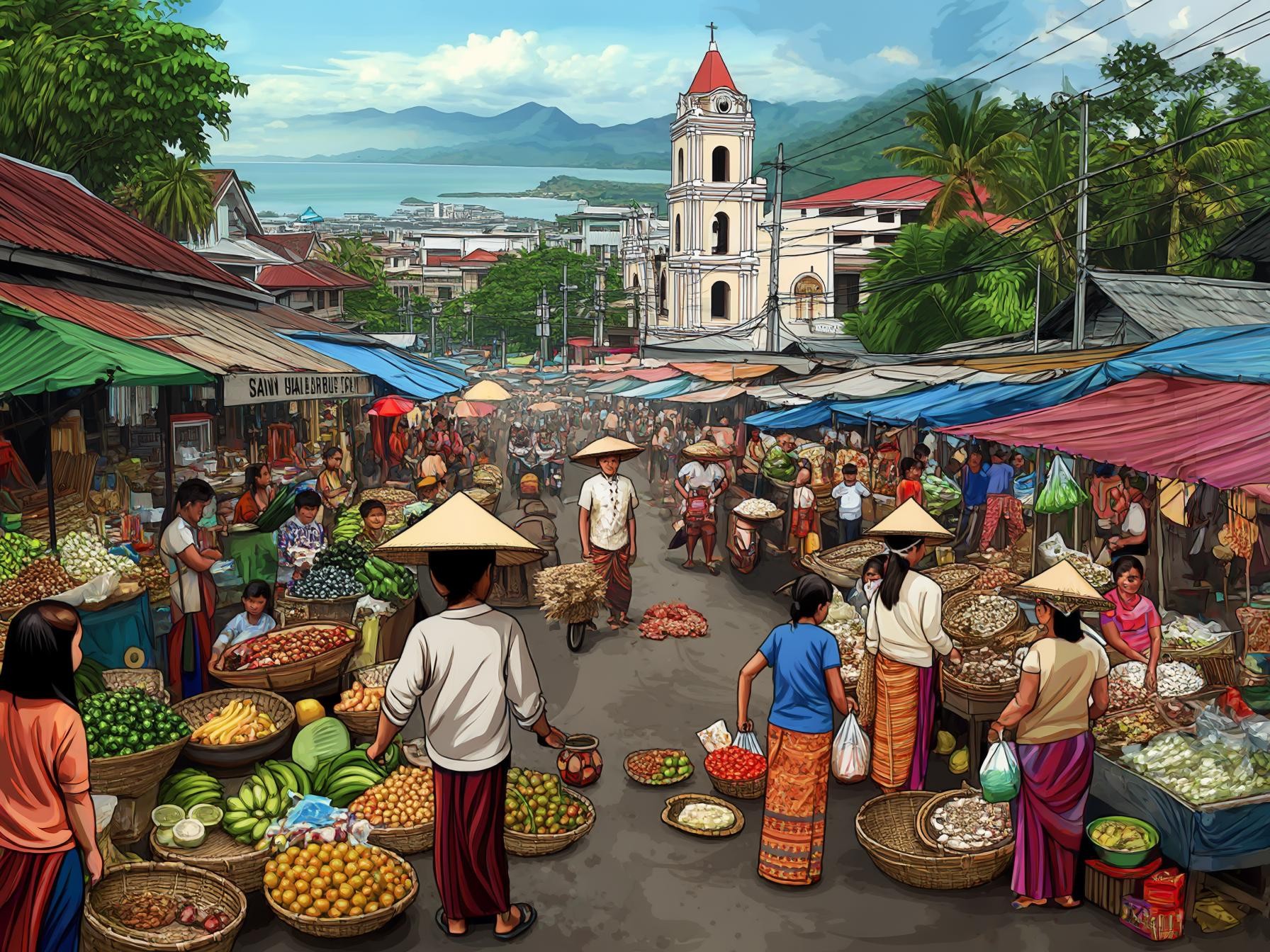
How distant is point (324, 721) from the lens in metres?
7.37

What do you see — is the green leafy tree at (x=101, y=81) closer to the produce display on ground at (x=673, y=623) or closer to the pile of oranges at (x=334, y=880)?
the produce display on ground at (x=673, y=623)

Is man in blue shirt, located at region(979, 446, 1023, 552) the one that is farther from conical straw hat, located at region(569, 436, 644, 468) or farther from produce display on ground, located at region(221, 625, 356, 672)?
produce display on ground, located at region(221, 625, 356, 672)

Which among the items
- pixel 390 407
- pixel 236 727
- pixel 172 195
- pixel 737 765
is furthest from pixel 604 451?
pixel 172 195

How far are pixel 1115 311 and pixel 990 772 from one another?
50.4ft

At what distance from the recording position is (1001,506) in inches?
601

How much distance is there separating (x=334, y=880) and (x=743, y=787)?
2972 millimetres

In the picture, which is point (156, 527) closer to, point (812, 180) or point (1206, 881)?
point (1206, 881)

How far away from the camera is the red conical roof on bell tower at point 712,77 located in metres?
68.6

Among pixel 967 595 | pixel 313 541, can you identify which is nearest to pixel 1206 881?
pixel 967 595

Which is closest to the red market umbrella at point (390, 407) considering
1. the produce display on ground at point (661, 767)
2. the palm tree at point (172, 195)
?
the palm tree at point (172, 195)

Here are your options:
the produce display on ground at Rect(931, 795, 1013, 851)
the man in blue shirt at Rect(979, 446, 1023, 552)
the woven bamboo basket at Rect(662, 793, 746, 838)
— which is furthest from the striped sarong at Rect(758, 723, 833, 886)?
the man in blue shirt at Rect(979, 446, 1023, 552)

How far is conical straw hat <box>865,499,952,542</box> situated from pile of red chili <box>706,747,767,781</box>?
1.82 metres

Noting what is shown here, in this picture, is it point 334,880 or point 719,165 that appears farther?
point 719,165

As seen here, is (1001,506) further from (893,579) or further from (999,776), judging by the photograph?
(999,776)
